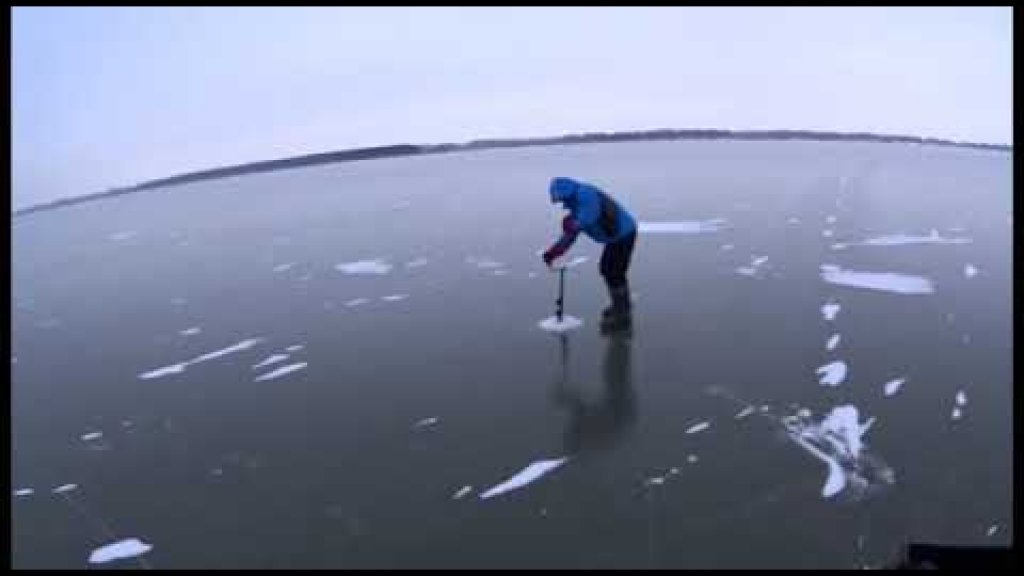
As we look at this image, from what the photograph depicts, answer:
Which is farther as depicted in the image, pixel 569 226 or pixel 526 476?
pixel 569 226

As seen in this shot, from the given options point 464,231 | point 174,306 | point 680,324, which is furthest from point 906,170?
point 174,306

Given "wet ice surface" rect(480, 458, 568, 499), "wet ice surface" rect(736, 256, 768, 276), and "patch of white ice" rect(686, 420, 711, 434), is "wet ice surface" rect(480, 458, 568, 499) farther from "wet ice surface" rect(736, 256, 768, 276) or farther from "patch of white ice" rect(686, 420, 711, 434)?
"wet ice surface" rect(736, 256, 768, 276)

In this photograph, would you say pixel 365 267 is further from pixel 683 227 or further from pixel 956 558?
pixel 956 558

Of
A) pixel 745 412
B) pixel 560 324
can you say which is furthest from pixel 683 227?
pixel 745 412

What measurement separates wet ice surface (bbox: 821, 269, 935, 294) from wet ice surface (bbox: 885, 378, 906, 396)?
104 inches

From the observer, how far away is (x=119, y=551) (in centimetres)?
356

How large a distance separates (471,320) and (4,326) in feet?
12.1

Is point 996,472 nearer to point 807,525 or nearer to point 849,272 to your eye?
point 807,525

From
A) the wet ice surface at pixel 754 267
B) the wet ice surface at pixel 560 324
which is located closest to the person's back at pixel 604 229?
the wet ice surface at pixel 560 324

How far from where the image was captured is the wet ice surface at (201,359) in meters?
6.09

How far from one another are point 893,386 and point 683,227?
679 centimetres

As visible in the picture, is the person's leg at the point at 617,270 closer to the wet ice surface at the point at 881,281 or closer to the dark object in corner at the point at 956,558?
the wet ice surface at the point at 881,281

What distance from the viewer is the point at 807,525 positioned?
3.36m

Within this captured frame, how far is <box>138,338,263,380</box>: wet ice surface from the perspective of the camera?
6.09 m
